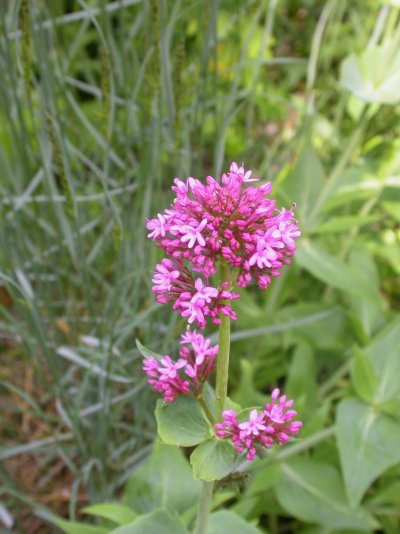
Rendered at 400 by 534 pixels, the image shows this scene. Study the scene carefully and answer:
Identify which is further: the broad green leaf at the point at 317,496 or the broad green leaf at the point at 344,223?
the broad green leaf at the point at 344,223

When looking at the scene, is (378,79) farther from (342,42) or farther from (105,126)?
(342,42)

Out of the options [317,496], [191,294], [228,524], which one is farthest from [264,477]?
[191,294]

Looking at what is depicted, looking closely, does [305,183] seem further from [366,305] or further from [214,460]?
[214,460]

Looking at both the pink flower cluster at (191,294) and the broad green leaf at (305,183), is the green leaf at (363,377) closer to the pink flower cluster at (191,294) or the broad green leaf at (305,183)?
the broad green leaf at (305,183)

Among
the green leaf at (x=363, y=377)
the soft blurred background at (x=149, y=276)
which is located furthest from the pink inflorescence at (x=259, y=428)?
the green leaf at (x=363, y=377)

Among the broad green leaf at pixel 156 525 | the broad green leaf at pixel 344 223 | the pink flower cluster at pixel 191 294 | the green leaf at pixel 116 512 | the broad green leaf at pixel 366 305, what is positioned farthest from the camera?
the broad green leaf at pixel 366 305

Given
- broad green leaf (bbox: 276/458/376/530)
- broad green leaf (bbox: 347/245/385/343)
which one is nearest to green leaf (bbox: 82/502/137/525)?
broad green leaf (bbox: 276/458/376/530)

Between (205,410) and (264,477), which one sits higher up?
(205,410)

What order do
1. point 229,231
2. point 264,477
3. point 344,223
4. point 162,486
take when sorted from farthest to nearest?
point 344,223 → point 264,477 → point 162,486 → point 229,231

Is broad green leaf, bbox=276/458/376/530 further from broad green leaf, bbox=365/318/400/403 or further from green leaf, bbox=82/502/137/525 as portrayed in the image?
green leaf, bbox=82/502/137/525
